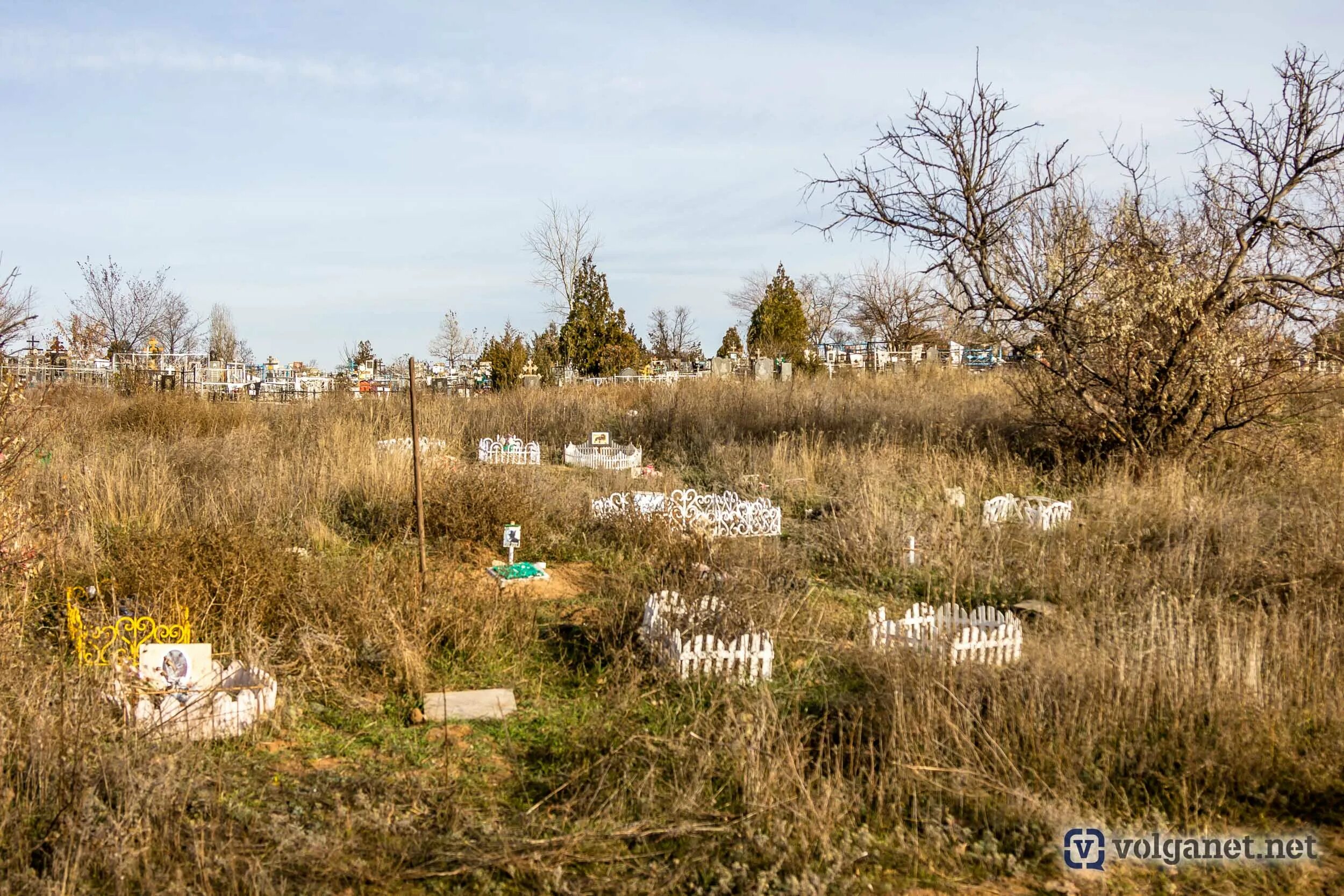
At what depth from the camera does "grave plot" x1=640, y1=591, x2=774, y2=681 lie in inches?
195

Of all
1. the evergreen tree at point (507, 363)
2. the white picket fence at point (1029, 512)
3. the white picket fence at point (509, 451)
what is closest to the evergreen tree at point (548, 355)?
the evergreen tree at point (507, 363)

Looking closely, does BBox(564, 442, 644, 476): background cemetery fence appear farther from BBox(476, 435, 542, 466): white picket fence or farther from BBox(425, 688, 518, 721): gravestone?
BBox(425, 688, 518, 721): gravestone

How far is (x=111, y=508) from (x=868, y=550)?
248 inches

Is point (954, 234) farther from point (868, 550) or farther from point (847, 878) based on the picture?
point (847, 878)

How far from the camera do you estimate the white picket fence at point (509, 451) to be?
12211 mm

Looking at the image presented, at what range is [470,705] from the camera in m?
4.80

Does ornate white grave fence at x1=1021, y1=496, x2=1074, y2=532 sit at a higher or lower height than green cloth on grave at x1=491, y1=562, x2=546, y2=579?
higher

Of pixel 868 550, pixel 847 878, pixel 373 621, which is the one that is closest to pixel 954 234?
pixel 868 550

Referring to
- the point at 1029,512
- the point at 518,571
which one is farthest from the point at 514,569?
the point at 1029,512

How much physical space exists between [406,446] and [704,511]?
4.07m

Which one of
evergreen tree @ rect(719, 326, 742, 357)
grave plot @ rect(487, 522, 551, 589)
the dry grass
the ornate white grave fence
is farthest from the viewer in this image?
evergreen tree @ rect(719, 326, 742, 357)

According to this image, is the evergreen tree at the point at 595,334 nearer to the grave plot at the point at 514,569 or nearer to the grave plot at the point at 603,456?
the grave plot at the point at 603,456

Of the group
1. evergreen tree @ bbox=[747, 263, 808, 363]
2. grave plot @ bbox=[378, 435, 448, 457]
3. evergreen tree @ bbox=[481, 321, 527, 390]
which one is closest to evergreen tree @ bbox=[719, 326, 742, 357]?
evergreen tree @ bbox=[747, 263, 808, 363]

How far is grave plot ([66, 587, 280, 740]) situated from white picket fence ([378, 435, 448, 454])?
202 inches
